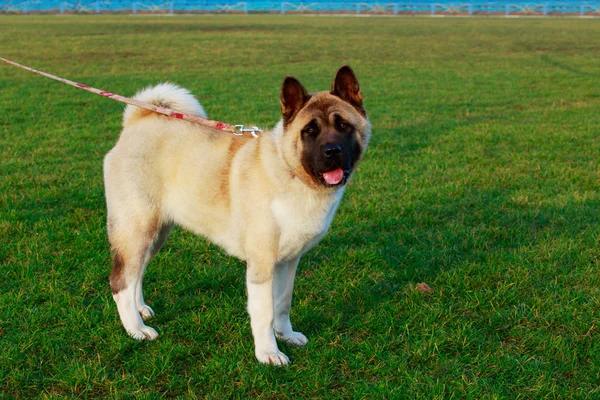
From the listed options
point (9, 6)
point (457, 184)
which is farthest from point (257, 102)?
point (9, 6)

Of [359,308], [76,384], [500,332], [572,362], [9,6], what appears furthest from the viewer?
[9,6]

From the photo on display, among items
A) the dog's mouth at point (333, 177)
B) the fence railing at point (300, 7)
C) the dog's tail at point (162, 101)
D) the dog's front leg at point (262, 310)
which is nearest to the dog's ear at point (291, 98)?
the dog's mouth at point (333, 177)

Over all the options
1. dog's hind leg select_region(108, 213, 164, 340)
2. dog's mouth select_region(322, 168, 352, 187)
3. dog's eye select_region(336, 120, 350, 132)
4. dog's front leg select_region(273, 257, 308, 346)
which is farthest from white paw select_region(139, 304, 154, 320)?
dog's eye select_region(336, 120, 350, 132)

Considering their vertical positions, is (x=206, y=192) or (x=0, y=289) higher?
(x=206, y=192)

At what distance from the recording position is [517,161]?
8844 millimetres

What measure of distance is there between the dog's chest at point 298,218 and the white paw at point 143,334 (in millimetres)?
1102

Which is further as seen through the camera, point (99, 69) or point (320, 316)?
point (99, 69)

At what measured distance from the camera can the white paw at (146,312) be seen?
4418mm

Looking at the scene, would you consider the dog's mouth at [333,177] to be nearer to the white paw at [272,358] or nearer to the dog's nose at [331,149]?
the dog's nose at [331,149]

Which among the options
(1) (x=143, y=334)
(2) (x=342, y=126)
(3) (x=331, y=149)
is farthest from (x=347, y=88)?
(1) (x=143, y=334)

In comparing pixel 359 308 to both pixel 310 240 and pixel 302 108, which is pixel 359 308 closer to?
pixel 310 240

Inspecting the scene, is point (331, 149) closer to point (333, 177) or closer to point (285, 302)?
point (333, 177)

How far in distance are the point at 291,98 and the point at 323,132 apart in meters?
0.30

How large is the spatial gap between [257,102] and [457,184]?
7.87 meters
